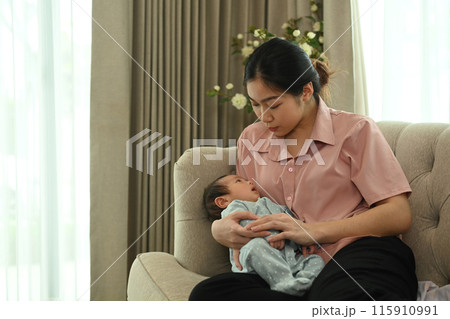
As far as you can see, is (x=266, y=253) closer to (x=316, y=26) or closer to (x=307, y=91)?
(x=307, y=91)

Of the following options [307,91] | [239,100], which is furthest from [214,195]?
[239,100]

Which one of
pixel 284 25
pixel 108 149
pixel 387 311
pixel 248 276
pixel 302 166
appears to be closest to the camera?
pixel 387 311

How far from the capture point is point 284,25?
2623 mm

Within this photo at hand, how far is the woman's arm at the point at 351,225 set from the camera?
132 cm

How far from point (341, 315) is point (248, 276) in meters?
0.30

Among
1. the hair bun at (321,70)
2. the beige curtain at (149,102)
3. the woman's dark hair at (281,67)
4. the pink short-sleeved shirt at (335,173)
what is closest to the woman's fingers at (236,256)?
the pink short-sleeved shirt at (335,173)

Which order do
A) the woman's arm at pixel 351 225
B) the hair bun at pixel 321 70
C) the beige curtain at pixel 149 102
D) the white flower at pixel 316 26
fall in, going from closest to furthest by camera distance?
1. the woman's arm at pixel 351 225
2. the hair bun at pixel 321 70
3. the beige curtain at pixel 149 102
4. the white flower at pixel 316 26

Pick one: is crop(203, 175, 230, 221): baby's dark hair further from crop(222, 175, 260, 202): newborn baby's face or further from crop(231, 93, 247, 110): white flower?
crop(231, 93, 247, 110): white flower

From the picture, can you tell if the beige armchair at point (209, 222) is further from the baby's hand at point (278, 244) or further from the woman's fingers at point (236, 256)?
the baby's hand at point (278, 244)

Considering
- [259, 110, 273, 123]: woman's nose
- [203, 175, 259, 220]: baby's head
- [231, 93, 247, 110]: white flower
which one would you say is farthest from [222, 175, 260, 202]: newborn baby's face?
[231, 93, 247, 110]: white flower

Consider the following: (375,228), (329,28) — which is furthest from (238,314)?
(329,28)

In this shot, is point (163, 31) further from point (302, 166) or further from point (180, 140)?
point (302, 166)

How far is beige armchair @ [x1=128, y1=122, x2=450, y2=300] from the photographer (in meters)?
1.37

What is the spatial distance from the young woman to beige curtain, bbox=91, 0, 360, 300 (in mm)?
993
